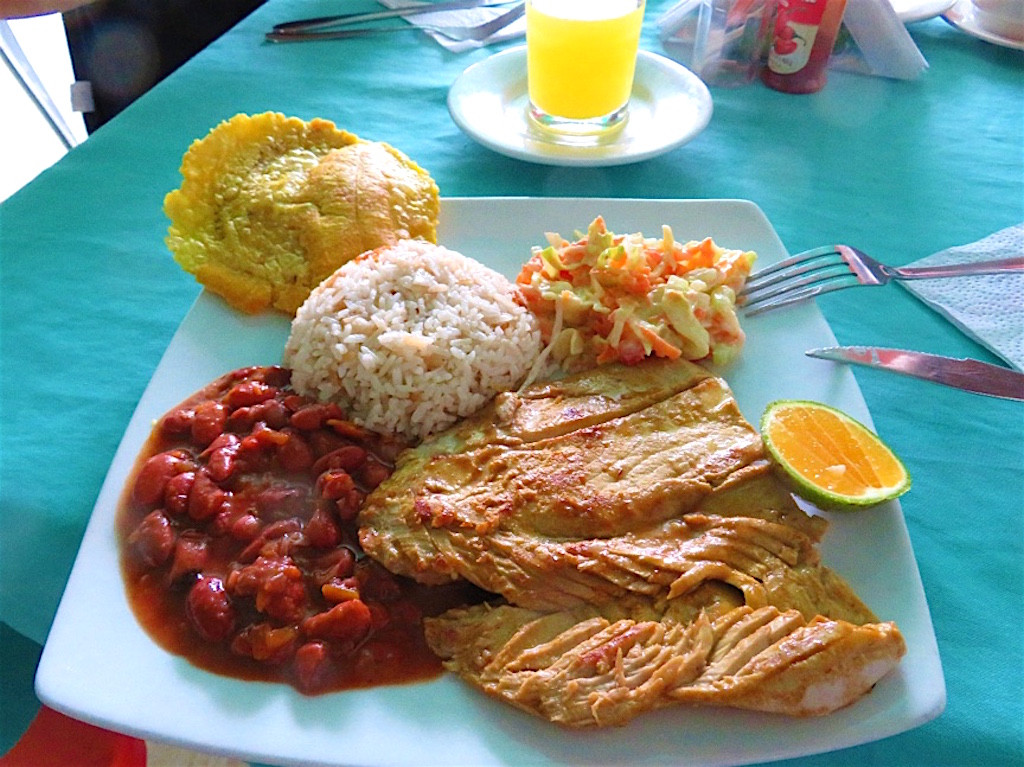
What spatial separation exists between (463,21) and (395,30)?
331 millimetres

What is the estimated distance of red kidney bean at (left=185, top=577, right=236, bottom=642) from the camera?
1697mm

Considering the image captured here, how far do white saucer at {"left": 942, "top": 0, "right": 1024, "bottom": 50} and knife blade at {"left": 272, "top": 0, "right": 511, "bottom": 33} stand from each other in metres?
2.19

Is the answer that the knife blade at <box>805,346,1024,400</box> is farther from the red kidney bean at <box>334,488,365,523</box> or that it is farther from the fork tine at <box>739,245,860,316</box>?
the red kidney bean at <box>334,488,365,523</box>

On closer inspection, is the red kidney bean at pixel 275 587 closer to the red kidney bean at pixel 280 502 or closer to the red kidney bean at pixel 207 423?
the red kidney bean at pixel 280 502

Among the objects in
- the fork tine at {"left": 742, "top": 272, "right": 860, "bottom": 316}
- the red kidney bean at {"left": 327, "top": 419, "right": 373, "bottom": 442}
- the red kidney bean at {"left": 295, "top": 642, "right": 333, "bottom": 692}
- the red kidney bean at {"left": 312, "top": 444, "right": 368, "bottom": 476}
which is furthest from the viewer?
the fork tine at {"left": 742, "top": 272, "right": 860, "bottom": 316}

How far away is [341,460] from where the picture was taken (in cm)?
202

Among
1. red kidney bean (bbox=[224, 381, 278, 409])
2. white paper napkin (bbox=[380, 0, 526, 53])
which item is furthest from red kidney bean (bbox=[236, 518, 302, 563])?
white paper napkin (bbox=[380, 0, 526, 53])

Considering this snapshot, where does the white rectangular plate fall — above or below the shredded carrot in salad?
below

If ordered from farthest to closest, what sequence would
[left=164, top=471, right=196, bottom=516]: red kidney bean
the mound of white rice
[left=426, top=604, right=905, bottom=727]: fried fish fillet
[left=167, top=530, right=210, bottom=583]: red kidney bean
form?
1. the mound of white rice
2. [left=164, top=471, right=196, bottom=516]: red kidney bean
3. [left=167, top=530, right=210, bottom=583]: red kidney bean
4. [left=426, top=604, right=905, bottom=727]: fried fish fillet

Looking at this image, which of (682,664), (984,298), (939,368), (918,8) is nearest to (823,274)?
(939,368)

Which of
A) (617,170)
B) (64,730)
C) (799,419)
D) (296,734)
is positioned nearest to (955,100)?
(617,170)

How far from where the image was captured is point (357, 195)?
260 cm

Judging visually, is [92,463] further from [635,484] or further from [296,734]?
[635,484]

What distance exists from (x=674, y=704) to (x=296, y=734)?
0.73 meters
